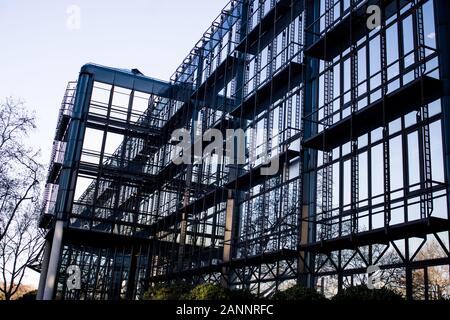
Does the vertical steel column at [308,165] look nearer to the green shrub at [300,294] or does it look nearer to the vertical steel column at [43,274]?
the green shrub at [300,294]

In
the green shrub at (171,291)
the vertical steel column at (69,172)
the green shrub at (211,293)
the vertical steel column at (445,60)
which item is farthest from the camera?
the vertical steel column at (69,172)

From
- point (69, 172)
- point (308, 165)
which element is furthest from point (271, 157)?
point (69, 172)

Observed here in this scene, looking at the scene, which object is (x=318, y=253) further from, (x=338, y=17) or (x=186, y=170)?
(x=186, y=170)

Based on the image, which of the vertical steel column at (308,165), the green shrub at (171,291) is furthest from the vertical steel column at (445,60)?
the green shrub at (171,291)

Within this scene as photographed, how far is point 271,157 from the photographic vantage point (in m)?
23.6

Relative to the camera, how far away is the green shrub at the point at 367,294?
43.6ft

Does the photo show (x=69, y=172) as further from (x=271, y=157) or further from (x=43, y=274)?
(x=271, y=157)

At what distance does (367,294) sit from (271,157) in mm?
10565

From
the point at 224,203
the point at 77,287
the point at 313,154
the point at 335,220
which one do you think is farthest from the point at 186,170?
the point at 335,220

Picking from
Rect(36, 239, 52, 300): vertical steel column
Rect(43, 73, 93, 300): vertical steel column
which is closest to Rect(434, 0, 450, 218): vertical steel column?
Rect(43, 73, 93, 300): vertical steel column

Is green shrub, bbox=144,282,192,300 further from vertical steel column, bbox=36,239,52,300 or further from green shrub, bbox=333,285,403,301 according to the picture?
A: green shrub, bbox=333,285,403,301

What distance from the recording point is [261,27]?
88.0ft

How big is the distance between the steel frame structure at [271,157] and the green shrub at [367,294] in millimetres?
1513
